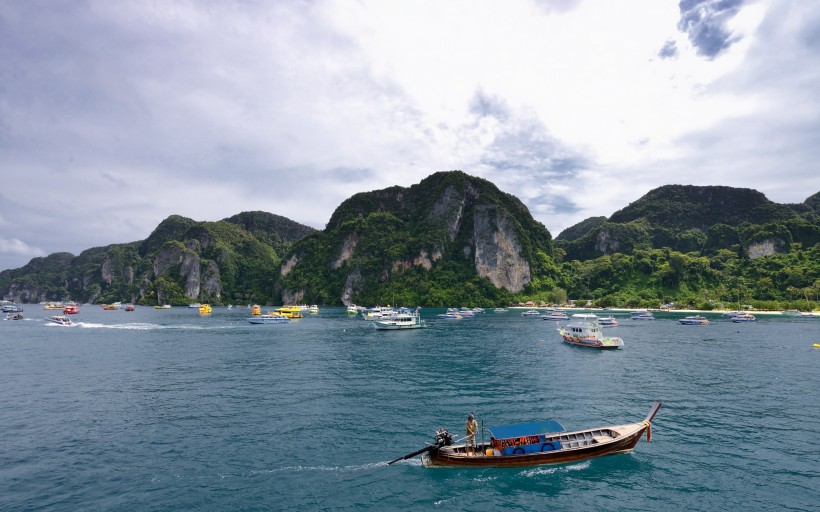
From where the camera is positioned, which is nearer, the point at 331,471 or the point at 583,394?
the point at 331,471

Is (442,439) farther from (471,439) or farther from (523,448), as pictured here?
(523,448)

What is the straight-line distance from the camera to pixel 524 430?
26.7 meters

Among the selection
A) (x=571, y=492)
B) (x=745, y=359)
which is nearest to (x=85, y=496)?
(x=571, y=492)

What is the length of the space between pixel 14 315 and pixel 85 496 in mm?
174604

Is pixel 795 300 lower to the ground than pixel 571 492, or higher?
higher

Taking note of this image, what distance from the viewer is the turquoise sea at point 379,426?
73.9 ft

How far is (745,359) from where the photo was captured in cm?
5928

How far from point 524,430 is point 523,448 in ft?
3.62

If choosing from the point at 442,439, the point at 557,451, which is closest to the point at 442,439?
the point at 442,439

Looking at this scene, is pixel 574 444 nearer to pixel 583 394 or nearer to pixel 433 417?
pixel 433 417

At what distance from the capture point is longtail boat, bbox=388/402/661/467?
25.8m

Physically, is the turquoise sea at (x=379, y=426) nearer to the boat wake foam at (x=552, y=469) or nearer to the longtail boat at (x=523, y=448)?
the boat wake foam at (x=552, y=469)

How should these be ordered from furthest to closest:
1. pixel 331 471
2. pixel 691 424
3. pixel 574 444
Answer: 1. pixel 691 424
2. pixel 574 444
3. pixel 331 471

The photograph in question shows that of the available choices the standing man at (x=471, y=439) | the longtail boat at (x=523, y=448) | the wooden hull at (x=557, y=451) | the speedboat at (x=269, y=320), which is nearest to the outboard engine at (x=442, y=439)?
the longtail boat at (x=523, y=448)
